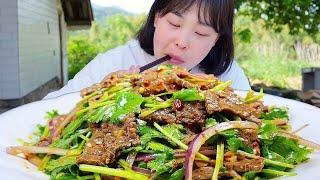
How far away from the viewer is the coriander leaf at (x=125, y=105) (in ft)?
4.02

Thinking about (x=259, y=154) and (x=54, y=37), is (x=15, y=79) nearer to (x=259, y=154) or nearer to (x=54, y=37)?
(x=54, y=37)

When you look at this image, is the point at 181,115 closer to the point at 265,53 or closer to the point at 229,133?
the point at 229,133

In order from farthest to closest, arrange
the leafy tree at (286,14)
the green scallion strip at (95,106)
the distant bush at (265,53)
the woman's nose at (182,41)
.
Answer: the distant bush at (265,53) → the leafy tree at (286,14) → the woman's nose at (182,41) → the green scallion strip at (95,106)

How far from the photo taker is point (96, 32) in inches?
1188

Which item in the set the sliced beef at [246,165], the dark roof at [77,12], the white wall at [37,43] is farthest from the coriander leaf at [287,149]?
the dark roof at [77,12]

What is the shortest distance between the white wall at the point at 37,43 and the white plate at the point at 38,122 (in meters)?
6.28

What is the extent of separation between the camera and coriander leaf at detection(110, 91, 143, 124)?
1.23 m

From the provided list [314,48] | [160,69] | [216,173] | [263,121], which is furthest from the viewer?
[314,48]

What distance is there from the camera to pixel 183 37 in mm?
1887

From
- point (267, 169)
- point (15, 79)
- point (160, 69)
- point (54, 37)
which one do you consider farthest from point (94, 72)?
point (54, 37)

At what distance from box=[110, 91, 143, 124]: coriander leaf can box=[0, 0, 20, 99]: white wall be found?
6589 millimetres

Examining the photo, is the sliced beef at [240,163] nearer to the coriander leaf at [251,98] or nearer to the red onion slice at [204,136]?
the red onion slice at [204,136]

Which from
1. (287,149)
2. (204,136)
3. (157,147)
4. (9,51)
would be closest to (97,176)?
(157,147)

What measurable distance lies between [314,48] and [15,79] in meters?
15.7
